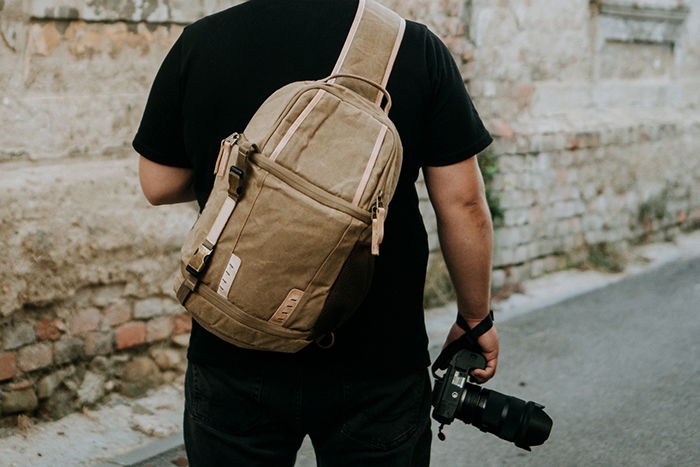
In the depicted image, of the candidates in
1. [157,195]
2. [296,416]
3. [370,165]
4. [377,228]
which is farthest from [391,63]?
[296,416]

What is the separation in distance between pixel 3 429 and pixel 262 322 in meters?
2.31

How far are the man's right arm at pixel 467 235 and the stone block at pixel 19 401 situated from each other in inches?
87.9

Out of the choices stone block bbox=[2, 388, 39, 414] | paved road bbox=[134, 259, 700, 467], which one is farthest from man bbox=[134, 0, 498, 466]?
stone block bbox=[2, 388, 39, 414]

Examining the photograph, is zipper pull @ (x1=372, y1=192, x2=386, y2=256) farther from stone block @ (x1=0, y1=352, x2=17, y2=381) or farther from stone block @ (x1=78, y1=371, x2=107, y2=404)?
stone block @ (x1=78, y1=371, x2=107, y2=404)

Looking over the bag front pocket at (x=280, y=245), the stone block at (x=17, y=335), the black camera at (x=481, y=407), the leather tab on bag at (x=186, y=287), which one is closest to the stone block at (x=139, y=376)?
the stone block at (x=17, y=335)

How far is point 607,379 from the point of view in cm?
→ 432

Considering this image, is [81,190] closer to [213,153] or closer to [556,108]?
[213,153]

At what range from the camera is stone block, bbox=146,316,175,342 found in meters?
3.86

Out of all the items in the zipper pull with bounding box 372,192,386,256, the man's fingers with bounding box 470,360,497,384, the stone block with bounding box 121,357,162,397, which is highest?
the zipper pull with bounding box 372,192,386,256

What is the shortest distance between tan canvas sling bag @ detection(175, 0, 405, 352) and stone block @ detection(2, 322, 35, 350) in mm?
2158

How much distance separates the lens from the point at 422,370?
173cm

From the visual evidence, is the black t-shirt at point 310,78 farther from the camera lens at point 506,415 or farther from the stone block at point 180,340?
the stone block at point 180,340

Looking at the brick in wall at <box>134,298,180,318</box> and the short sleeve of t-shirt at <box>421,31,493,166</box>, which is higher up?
the short sleeve of t-shirt at <box>421,31,493,166</box>

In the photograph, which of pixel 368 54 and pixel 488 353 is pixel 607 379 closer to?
pixel 488 353
